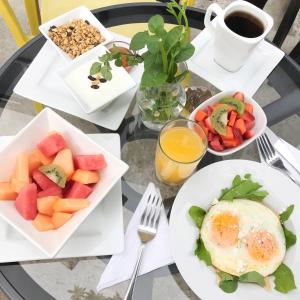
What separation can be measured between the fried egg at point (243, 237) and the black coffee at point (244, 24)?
1.48ft

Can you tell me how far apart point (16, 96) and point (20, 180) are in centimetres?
37

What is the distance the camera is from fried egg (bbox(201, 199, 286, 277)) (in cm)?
85

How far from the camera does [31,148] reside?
2.84 ft

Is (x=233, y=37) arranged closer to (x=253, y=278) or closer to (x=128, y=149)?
(x=128, y=149)

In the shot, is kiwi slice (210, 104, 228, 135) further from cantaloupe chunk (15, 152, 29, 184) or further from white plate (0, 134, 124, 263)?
cantaloupe chunk (15, 152, 29, 184)

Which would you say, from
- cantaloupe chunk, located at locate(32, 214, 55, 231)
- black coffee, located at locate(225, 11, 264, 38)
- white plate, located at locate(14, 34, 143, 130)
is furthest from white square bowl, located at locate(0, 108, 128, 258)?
black coffee, located at locate(225, 11, 264, 38)

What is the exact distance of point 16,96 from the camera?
1081 millimetres

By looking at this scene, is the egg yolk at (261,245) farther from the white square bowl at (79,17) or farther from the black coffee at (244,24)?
the white square bowl at (79,17)

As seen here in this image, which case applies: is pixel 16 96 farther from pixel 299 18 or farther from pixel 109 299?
pixel 299 18

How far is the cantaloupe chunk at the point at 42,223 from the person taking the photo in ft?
2.55

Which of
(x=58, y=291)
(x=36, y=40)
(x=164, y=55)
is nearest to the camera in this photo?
(x=164, y=55)

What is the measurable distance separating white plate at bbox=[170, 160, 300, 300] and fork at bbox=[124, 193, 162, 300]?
7cm

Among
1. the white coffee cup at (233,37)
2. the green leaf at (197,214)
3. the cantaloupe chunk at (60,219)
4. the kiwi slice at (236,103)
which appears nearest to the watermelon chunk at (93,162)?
the cantaloupe chunk at (60,219)

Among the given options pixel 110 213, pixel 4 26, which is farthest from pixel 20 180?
pixel 4 26
